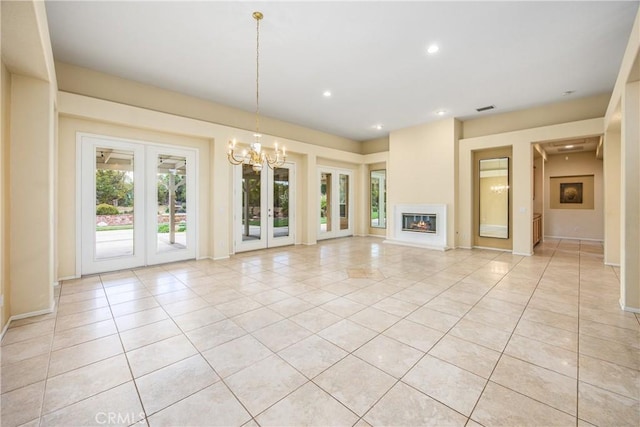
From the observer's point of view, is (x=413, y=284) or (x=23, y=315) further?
(x=413, y=284)

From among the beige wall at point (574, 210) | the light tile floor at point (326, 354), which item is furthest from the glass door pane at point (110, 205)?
the beige wall at point (574, 210)

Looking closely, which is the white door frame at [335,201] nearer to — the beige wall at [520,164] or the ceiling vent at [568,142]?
the beige wall at [520,164]

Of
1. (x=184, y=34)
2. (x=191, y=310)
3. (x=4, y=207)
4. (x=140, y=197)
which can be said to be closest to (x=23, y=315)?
(x=4, y=207)

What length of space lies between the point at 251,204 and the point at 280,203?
2.94 ft

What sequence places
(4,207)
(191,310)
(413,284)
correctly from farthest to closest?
(413,284) → (191,310) → (4,207)

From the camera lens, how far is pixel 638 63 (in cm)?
292

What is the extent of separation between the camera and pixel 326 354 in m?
2.29

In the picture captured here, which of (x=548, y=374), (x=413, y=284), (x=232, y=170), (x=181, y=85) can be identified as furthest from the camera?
(x=232, y=170)

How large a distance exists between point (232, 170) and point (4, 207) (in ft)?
12.7

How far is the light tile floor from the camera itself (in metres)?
1.67

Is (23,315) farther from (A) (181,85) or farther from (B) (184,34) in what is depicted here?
(A) (181,85)

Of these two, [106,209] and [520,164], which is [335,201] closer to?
[520,164]

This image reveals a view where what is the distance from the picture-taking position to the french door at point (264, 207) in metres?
6.65

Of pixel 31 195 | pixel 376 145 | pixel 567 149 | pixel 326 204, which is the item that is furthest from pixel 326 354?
pixel 567 149
